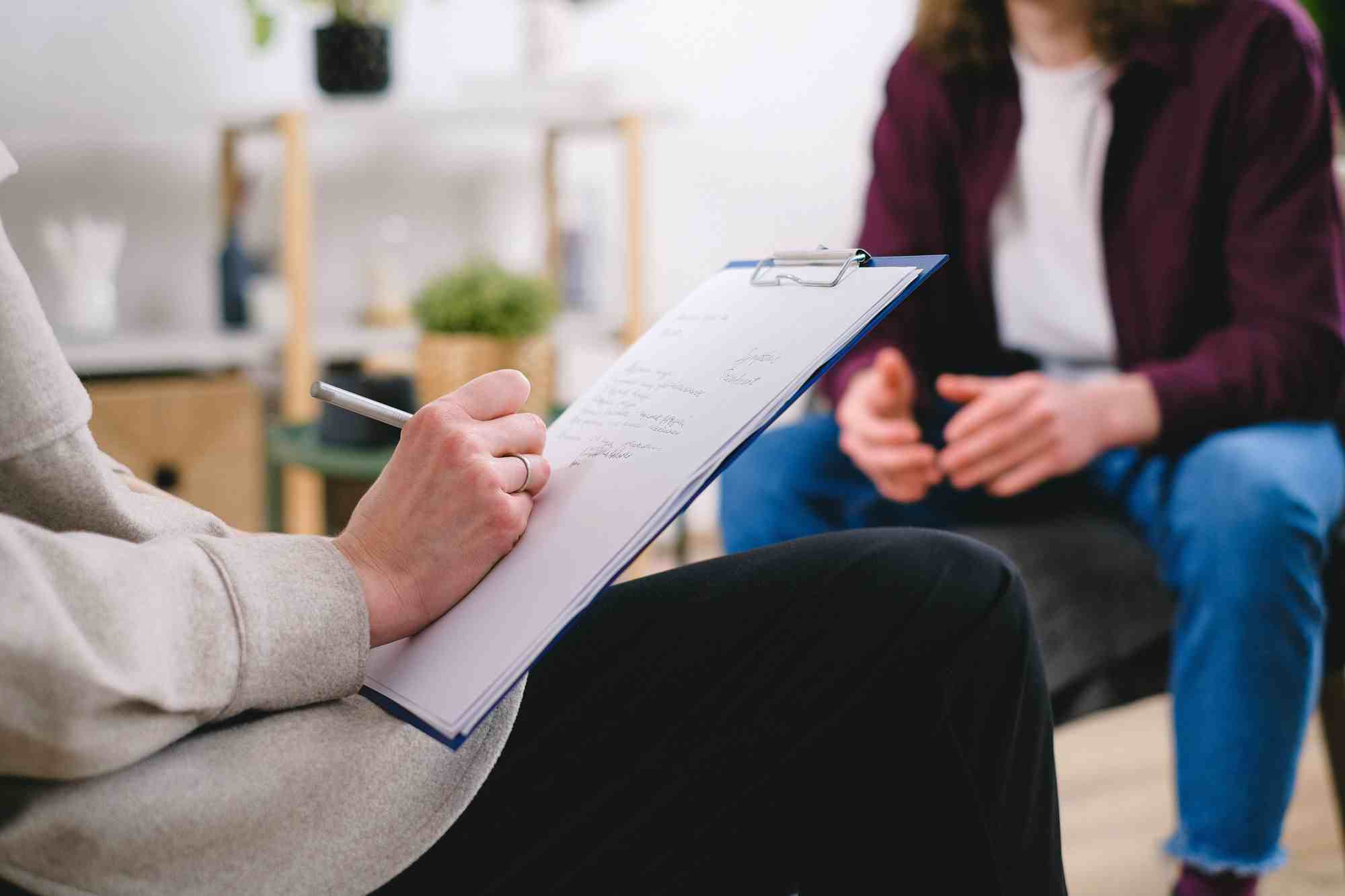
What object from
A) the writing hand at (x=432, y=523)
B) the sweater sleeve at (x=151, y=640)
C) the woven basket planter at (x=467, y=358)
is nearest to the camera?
the sweater sleeve at (x=151, y=640)

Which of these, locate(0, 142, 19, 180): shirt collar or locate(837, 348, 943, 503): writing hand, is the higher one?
locate(0, 142, 19, 180): shirt collar

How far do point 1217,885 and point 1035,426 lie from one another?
412mm

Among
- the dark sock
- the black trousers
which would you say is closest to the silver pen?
the black trousers

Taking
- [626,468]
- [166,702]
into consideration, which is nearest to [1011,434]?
[626,468]

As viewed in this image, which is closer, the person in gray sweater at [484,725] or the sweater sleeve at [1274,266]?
the person in gray sweater at [484,725]

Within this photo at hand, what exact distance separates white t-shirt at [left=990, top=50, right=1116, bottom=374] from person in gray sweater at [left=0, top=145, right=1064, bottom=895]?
0.85 m

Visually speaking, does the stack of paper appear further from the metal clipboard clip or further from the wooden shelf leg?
the wooden shelf leg

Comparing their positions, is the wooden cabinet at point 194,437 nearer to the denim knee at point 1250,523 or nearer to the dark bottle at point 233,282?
the dark bottle at point 233,282

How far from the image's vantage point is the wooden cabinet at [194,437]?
1.95 m

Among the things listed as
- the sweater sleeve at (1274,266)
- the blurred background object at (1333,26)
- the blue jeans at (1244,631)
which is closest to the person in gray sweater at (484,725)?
the blue jeans at (1244,631)

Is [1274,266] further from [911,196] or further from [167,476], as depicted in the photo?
[167,476]

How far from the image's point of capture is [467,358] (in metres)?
1.54

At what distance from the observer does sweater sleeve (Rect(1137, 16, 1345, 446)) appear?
1188 mm

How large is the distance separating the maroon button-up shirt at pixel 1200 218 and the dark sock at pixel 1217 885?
0.39 metres
